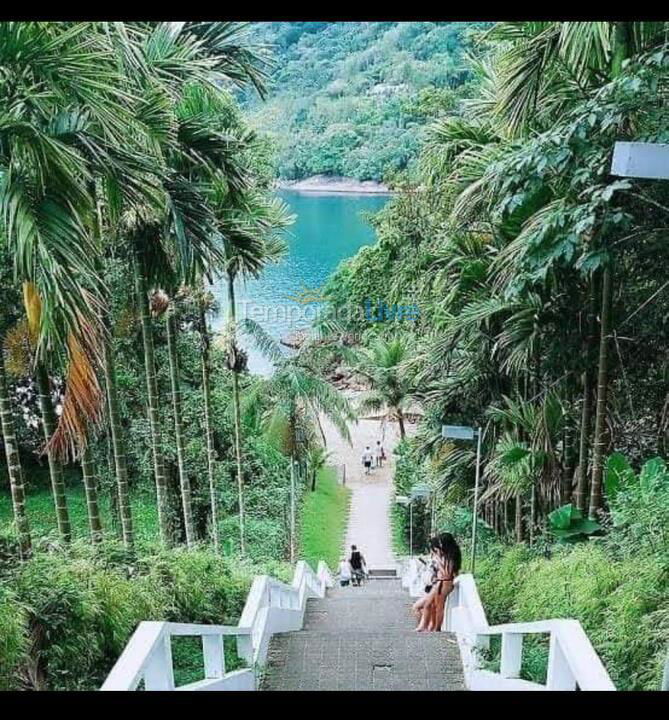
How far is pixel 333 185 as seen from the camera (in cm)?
2277

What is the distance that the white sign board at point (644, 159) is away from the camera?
242 cm

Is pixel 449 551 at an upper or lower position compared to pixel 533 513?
upper

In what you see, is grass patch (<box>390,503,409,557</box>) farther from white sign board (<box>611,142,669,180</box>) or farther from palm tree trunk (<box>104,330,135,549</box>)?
white sign board (<box>611,142,669,180</box>)

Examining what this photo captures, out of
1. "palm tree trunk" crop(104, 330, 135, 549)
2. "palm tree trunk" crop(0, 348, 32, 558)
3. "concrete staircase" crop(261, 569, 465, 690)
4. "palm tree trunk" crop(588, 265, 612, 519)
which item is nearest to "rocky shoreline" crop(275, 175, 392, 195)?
"palm tree trunk" crop(104, 330, 135, 549)

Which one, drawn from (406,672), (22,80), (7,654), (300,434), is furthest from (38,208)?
(300,434)

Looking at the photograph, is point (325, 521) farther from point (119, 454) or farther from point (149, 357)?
point (119, 454)

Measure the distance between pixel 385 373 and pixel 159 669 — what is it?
57.6ft

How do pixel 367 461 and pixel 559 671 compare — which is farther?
pixel 367 461

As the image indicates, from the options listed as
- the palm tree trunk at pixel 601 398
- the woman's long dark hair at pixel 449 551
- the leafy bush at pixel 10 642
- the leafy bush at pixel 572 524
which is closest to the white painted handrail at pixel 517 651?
the woman's long dark hair at pixel 449 551

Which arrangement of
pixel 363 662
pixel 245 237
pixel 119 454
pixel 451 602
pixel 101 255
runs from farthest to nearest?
pixel 245 237, pixel 451 602, pixel 119 454, pixel 101 255, pixel 363 662

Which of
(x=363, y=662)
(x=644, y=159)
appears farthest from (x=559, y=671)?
(x=363, y=662)

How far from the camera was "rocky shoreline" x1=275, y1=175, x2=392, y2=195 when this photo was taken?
21.6 metres

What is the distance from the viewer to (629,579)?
391cm

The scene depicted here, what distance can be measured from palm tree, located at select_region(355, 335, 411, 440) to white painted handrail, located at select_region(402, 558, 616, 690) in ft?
44.6
